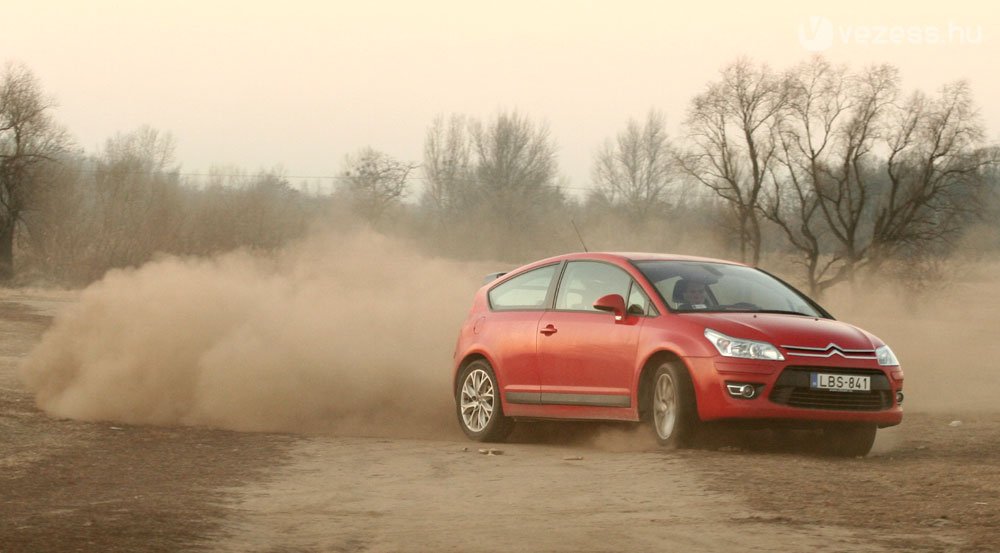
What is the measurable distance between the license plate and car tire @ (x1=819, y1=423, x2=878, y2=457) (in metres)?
0.47

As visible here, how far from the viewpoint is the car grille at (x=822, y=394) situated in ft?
31.6

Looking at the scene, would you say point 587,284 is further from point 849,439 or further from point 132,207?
point 132,207

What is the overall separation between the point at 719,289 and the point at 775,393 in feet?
4.52

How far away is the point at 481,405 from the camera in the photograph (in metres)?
12.0

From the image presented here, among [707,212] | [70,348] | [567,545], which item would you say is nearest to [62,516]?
[567,545]

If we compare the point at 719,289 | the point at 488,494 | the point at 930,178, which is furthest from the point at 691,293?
the point at 930,178

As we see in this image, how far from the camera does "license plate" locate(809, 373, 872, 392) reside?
9.68 m

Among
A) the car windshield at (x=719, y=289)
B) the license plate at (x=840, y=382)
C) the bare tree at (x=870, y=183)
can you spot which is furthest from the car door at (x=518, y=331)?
the bare tree at (x=870, y=183)

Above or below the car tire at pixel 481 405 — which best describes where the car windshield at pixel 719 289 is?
above

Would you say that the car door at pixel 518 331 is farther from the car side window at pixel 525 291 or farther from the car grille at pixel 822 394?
the car grille at pixel 822 394

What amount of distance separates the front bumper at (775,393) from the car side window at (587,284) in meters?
1.38

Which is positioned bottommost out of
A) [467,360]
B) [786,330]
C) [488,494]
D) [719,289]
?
[488,494]

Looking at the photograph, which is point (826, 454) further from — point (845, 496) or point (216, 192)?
point (216, 192)

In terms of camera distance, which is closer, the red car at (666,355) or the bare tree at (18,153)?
the red car at (666,355)
